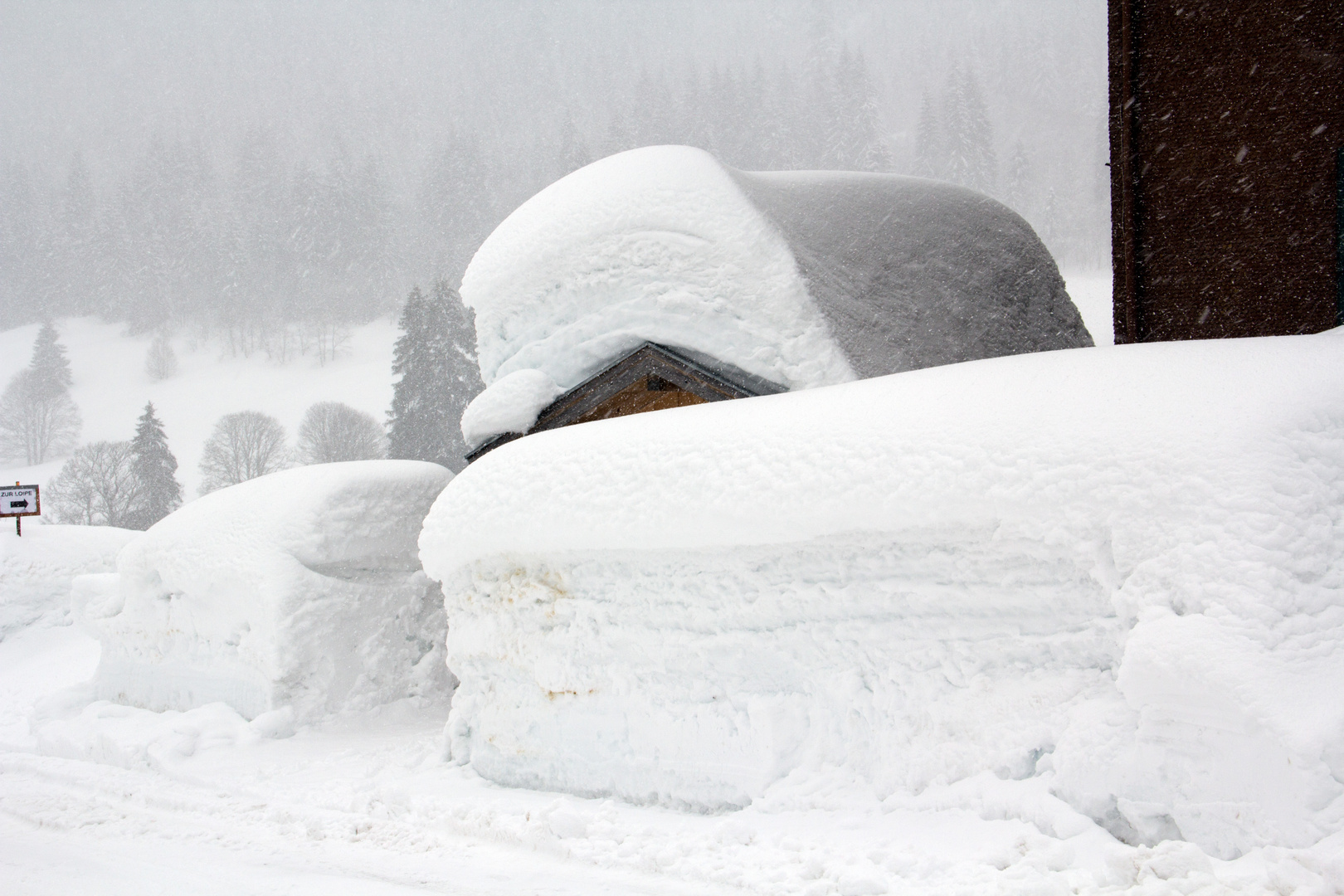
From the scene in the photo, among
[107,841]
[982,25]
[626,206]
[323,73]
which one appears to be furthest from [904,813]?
[323,73]

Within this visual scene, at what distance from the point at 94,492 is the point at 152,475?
5.27 meters

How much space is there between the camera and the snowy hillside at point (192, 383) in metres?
46.3

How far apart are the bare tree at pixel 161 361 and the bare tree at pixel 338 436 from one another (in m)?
19.8

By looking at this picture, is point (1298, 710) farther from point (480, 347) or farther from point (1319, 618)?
point (480, 347)

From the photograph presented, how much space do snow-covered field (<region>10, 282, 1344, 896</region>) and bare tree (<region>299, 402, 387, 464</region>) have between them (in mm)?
35010

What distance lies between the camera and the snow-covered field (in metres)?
3.01

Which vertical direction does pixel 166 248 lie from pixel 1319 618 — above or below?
above

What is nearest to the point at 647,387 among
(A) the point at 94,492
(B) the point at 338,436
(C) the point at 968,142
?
(A) the point at 94,492

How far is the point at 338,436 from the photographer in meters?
39.5

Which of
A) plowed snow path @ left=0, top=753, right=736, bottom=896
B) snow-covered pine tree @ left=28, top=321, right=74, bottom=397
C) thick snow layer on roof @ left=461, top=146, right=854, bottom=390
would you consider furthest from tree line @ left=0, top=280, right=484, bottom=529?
plowed snow path @ left=0, top=753, right=736, bottom=896

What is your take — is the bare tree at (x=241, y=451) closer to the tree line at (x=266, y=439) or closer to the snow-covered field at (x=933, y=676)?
the tree line at (x=266, y=439)

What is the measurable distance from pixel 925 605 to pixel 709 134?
59953 mm

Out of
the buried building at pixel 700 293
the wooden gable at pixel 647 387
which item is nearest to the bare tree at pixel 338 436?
the wooden gable at pixel 647 387

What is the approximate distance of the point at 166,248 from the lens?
63969 mm
